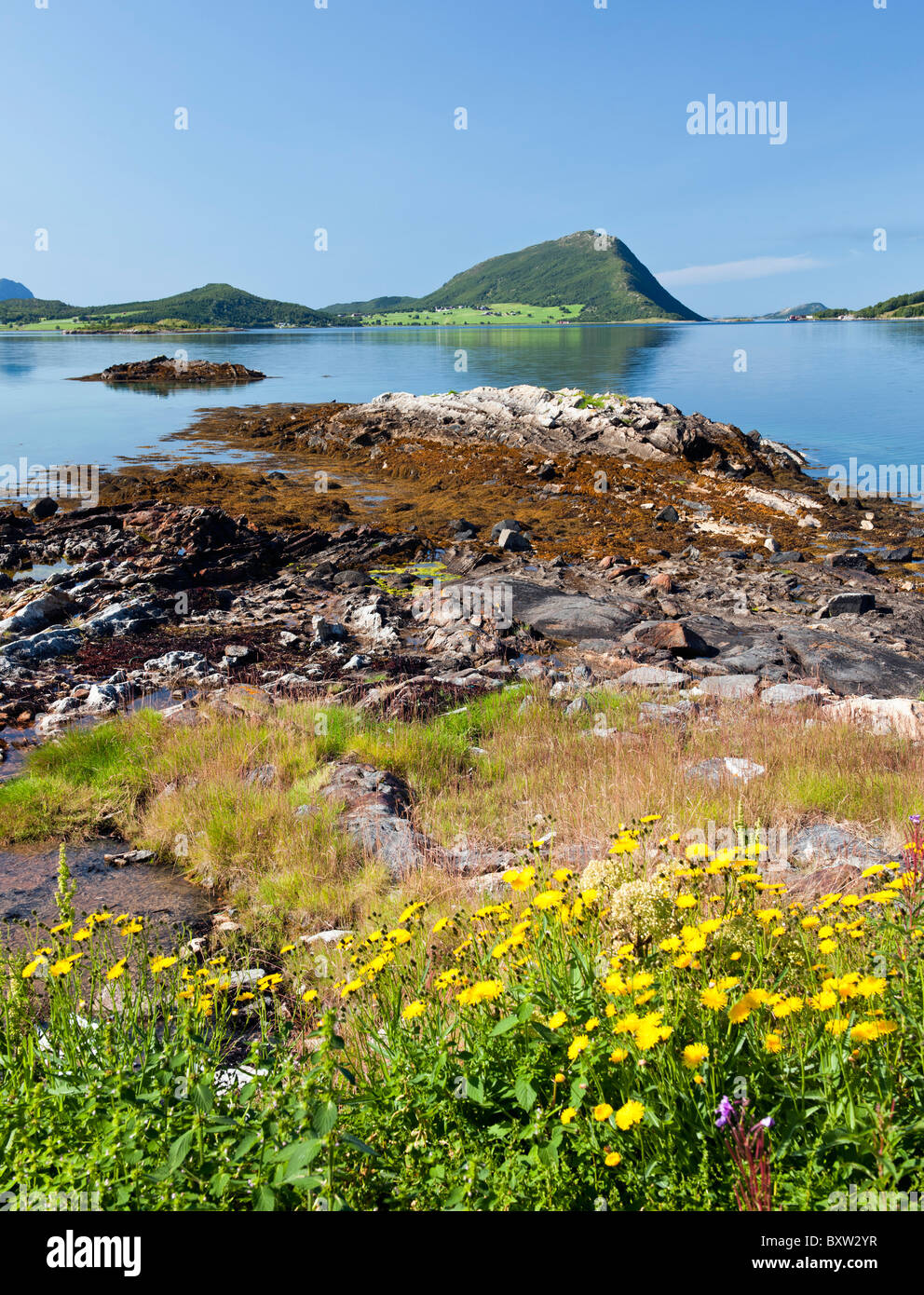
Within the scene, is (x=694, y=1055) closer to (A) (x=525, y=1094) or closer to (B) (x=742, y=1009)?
(B) (x=742, y=1009)

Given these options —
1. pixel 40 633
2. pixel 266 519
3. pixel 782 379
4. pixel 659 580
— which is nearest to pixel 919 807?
pixel 659 580

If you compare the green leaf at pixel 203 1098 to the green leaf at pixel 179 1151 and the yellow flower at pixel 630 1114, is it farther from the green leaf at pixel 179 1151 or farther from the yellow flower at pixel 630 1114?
the yellow flower at pixel 630 1114

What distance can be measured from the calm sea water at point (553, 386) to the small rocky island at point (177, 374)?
309 centimetres

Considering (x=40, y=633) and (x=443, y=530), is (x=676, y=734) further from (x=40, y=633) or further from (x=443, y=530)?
(x=443, y=530)

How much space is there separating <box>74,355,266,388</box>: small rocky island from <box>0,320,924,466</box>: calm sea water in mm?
3088

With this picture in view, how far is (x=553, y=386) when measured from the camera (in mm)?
45031

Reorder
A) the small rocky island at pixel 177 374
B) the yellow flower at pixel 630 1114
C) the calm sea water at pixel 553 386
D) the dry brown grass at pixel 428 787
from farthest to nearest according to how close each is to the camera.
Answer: the small rocky island at pixel 177 374, the calm sea water at pixel 553 386, the dry brown grass at pixel 428 787, the yellow flower at pixel 630 1114

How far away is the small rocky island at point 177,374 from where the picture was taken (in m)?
66.8

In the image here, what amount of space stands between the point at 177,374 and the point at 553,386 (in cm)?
4010

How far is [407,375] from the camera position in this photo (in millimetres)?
65938
